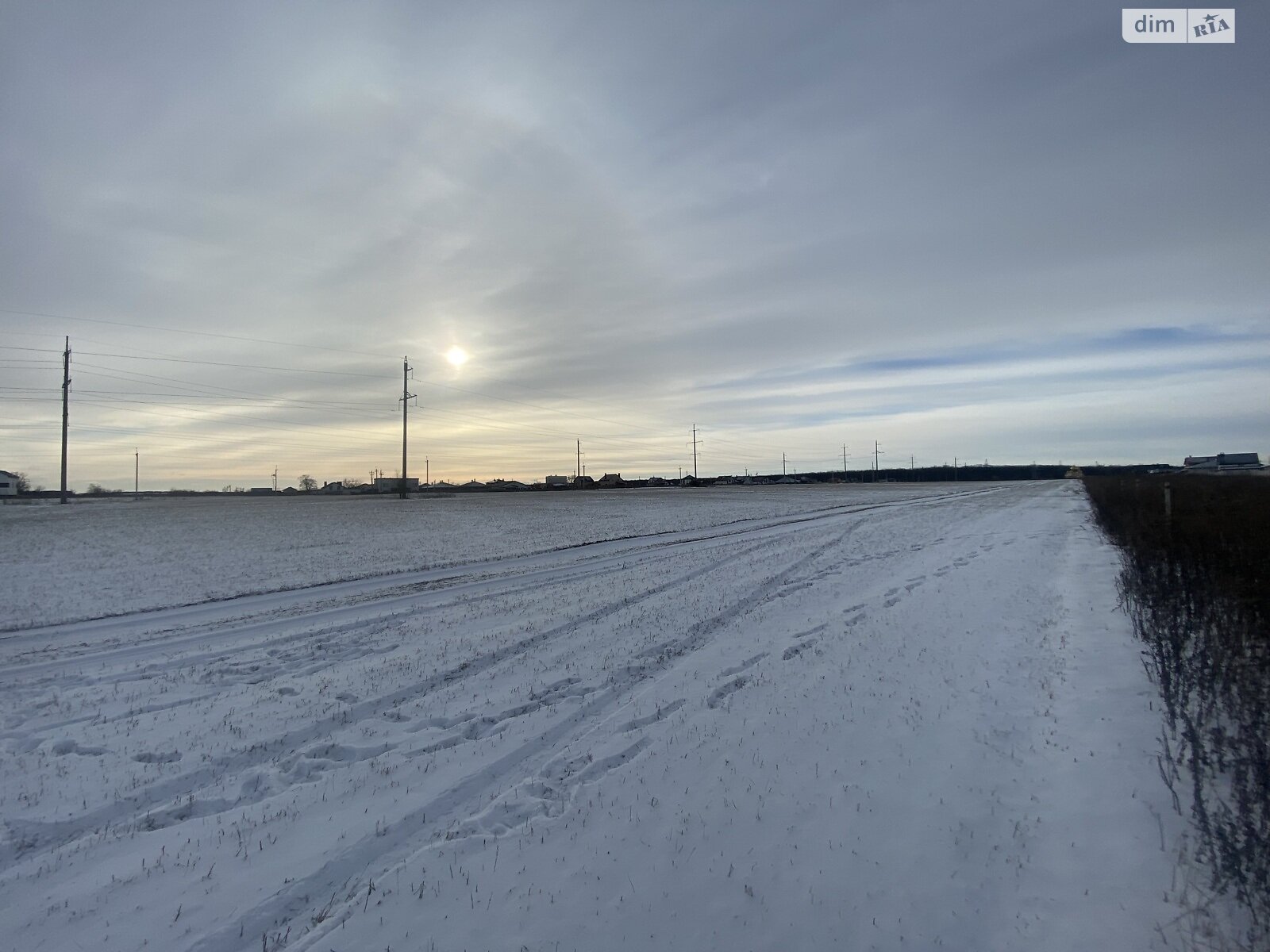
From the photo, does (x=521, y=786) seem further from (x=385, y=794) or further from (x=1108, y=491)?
(x=1108, y=491)

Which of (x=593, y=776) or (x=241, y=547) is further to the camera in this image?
(x=241, y=547)

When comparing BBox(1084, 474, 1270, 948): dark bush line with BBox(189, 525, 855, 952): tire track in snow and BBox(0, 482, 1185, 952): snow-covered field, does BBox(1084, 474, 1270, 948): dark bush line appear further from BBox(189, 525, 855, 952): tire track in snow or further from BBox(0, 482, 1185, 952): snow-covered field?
BBox(189, 525, 855, 952): tire track in snow

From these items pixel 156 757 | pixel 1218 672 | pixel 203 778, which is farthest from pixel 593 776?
pixel 1218 672

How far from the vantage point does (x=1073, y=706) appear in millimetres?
7664

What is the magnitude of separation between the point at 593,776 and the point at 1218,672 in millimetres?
7600

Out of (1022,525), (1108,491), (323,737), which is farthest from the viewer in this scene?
(1108,491)

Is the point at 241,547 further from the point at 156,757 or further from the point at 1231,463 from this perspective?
the point at 1231,463

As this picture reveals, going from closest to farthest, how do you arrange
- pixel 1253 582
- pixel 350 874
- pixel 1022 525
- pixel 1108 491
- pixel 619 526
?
pixel 350 874 → pixel 1253 582 → pixel 1022 525 → pixel 619 526 → pixel 1108 491

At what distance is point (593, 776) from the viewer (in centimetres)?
642

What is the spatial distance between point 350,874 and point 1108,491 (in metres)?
44.5

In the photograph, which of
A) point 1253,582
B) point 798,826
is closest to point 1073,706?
point 798,826

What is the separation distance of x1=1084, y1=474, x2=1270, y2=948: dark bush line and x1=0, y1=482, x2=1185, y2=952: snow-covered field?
0.33m

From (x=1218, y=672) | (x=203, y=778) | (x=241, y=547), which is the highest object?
(x=1218, y=672)

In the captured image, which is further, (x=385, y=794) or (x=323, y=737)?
(x=323, y=737)
